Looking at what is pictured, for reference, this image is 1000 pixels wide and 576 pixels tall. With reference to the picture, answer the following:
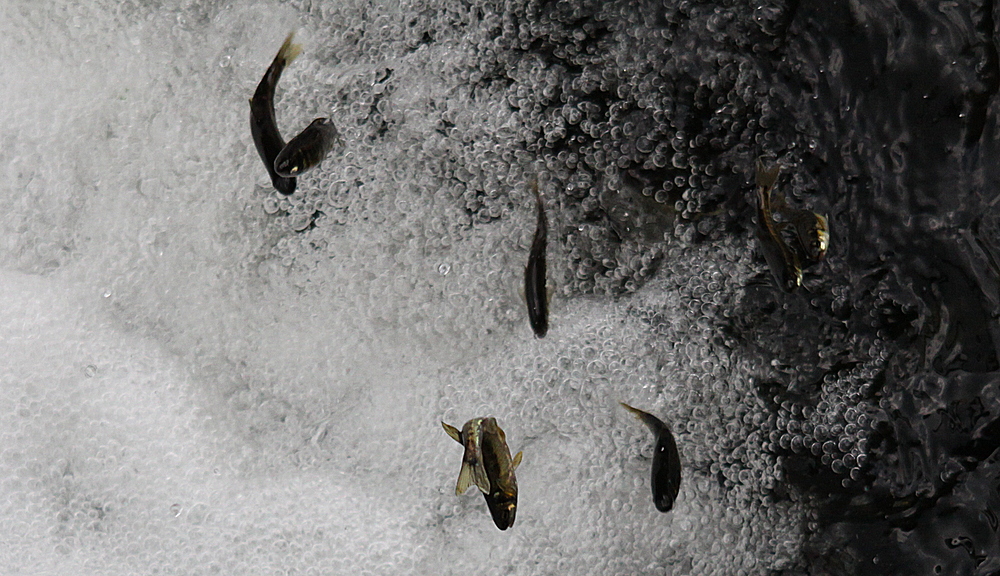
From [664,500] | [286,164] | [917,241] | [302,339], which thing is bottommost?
[664,500]

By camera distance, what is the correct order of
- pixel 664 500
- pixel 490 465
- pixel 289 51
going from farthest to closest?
pixel 289 51 < pixel 664 500 < pixel 490 465

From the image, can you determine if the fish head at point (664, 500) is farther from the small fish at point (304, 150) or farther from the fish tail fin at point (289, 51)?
the fish tail fin at point (289, 51)

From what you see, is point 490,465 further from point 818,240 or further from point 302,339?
point 818,240

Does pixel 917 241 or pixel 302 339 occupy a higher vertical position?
pixel 917 241

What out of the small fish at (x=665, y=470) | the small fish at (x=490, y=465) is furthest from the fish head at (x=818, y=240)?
the small fish at (x=490, y=465)

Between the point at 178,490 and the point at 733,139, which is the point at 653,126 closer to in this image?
the point at 733,139

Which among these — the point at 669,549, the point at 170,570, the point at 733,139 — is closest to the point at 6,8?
the point at 170,570

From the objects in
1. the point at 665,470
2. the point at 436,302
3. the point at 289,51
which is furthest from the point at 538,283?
the point at 289,51

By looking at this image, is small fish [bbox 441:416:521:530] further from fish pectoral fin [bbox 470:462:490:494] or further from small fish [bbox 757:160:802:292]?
small fish [bbox 757:160:802:292]
